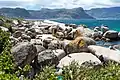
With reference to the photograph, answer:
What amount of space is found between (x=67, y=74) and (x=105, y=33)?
3707 centimetres

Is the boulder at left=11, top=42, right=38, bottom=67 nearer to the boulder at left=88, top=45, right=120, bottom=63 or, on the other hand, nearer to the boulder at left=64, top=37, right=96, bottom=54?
the boulder at left=88, top=45, right=120, bottom=63

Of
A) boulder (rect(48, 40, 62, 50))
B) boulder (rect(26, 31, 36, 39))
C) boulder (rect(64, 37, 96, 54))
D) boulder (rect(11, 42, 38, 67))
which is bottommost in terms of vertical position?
boulder (rect(26, 31, 36, 39))

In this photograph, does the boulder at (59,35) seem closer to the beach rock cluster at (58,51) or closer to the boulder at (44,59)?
the beach rock cluster at (58,51)

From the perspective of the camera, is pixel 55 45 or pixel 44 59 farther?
pixel 55 45

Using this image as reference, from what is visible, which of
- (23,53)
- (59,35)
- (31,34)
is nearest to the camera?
(23,53)

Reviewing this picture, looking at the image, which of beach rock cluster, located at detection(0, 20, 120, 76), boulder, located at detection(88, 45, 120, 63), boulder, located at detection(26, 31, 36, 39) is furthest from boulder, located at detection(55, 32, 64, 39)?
boulder, located at detection(88, 45, 120, 63)

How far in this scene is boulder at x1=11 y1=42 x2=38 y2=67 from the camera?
65.3ft

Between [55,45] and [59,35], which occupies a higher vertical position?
[55,45]

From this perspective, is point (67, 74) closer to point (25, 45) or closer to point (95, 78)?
point (95, 78)

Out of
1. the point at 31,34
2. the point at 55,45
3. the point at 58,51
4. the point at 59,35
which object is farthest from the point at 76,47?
the point at 31,34

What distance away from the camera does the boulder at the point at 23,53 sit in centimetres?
1990

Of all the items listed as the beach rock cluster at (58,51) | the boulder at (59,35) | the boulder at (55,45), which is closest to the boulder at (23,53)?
the beach rock cluster at (58,51)

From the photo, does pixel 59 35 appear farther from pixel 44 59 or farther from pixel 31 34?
pixel 44 59

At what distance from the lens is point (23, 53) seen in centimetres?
2034
